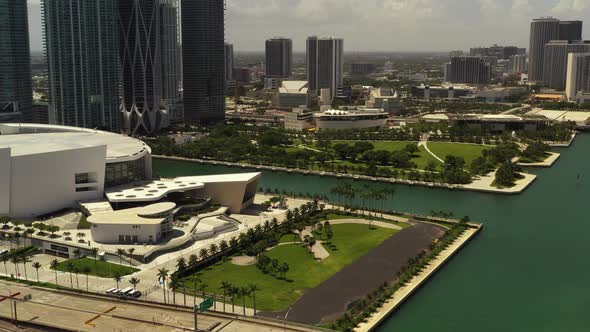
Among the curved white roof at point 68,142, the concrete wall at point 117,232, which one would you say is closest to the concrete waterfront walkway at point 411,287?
the concrete wall at point 117,232

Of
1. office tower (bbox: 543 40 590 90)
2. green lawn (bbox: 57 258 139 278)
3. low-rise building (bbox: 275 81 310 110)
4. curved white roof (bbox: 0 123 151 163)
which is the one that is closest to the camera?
green lawn (bbox: 57 258 139 278)

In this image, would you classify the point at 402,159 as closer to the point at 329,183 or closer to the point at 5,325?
the point at 329,183

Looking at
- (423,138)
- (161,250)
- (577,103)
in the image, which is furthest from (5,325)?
(577,103)

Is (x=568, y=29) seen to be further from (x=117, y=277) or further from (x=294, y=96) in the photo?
(x=117, y=277)

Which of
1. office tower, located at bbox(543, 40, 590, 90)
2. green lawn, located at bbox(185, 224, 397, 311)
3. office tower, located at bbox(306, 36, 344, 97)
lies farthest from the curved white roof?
office tower, located at bbox(543, 40, 590, 90)

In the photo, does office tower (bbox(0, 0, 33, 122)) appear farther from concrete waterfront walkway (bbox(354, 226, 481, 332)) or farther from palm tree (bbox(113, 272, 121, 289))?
concrete waterfront walkway (bbox(354, 226, 481, 332))

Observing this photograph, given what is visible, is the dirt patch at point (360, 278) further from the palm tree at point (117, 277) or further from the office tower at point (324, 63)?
the office tower at point (324, 63)

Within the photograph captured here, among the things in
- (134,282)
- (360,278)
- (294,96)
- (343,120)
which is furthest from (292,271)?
(294,96)
